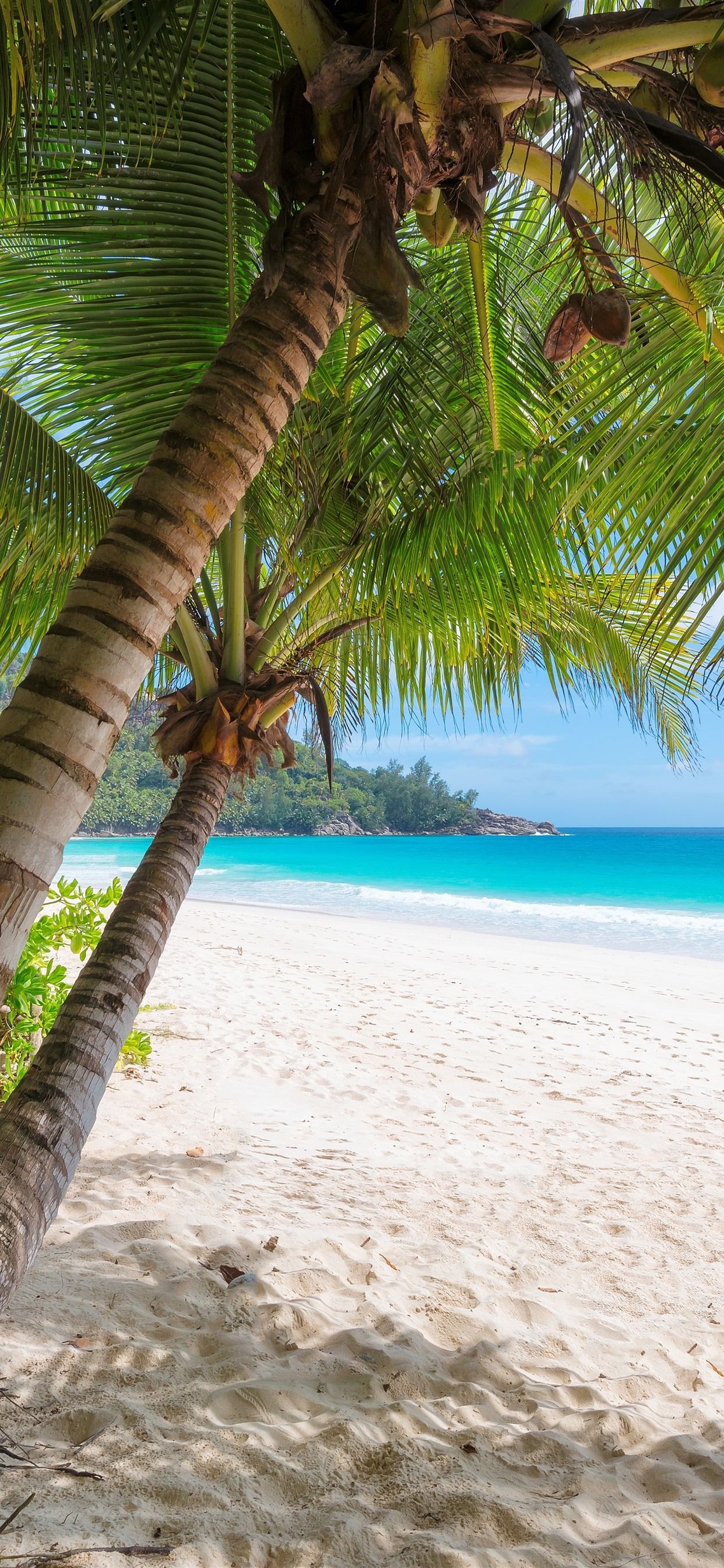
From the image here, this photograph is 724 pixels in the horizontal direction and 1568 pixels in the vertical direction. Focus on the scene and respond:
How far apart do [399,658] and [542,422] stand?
5.87ft

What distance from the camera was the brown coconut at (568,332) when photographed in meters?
1.91

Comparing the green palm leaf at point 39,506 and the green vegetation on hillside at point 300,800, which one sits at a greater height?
the green vegetation on hillside at point 300,800

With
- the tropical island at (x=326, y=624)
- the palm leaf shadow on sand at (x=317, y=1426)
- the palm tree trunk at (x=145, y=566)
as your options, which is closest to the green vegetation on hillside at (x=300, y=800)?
the tropical island at (x=326, y=624)

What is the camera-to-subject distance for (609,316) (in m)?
1.85

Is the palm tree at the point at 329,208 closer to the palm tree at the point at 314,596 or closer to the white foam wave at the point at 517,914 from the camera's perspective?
the palm tree at the point at 314,596

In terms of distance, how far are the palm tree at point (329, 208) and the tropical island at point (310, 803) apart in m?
31.7

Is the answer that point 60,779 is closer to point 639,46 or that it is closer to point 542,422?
point 639,46

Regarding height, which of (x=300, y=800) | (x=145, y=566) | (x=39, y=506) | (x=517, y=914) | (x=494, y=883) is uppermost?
(x=300, y=800)

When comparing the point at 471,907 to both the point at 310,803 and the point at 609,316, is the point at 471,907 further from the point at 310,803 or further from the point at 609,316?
the point at 609,316

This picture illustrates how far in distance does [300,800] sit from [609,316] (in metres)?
44.4

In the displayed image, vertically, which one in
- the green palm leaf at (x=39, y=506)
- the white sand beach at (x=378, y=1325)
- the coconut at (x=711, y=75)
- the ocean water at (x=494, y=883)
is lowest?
the white sand beach at (x=378, y=1325)

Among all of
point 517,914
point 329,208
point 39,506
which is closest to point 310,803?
point 517,914

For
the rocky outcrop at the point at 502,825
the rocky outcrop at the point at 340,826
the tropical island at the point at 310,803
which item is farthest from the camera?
the rocky outcrop at the point at 502,825

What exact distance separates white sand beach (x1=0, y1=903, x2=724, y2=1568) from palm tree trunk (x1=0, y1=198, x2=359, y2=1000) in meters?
1.27
